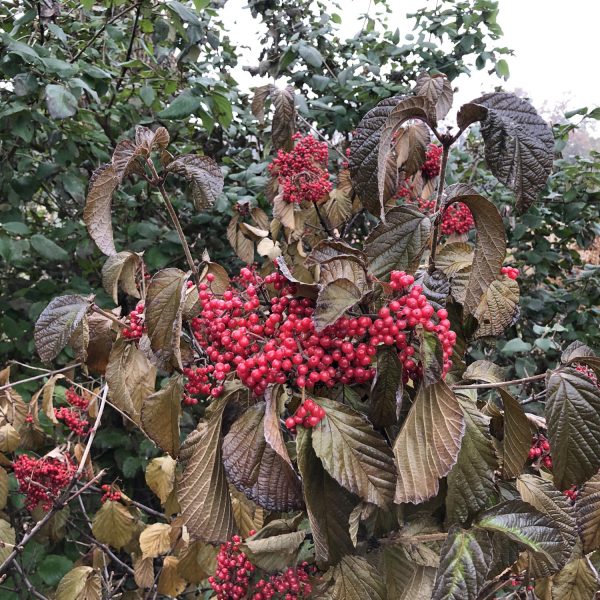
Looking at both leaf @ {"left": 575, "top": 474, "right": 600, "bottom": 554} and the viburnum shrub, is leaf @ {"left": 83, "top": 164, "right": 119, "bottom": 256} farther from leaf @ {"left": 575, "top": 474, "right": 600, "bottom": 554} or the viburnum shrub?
leaf @ {"left": 575, "top": 474, "right": 600, "bottom": 554}

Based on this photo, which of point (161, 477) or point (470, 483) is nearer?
point (470, 483)

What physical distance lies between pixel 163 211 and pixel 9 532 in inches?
67.2

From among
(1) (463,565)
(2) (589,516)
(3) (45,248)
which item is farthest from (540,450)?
(3) (45,248)

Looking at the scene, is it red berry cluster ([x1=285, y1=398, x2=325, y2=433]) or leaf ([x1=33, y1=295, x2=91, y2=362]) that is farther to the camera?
leaf ([x1=33, y1=295, x2=91, y2=362])

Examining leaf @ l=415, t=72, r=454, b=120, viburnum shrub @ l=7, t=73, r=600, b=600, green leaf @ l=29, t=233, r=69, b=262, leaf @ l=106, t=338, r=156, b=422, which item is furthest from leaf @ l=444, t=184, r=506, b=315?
green leaf @ l=29, t=233, r=69, b=262

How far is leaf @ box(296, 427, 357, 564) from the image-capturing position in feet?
2.35

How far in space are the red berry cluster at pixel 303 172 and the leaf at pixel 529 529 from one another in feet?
4.46

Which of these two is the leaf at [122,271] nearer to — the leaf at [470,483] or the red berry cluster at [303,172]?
the leaf at [470,483]

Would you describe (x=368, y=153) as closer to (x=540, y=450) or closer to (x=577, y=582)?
(x=540, y=450)

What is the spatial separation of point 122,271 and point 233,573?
2.57ft

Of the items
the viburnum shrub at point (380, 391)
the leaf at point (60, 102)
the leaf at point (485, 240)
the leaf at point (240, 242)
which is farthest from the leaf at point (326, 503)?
the leaf at point (60, 102)

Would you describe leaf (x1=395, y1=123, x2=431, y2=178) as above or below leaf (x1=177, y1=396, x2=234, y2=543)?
above

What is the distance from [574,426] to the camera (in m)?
0.75

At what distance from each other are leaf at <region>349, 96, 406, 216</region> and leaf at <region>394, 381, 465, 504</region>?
0.30m
